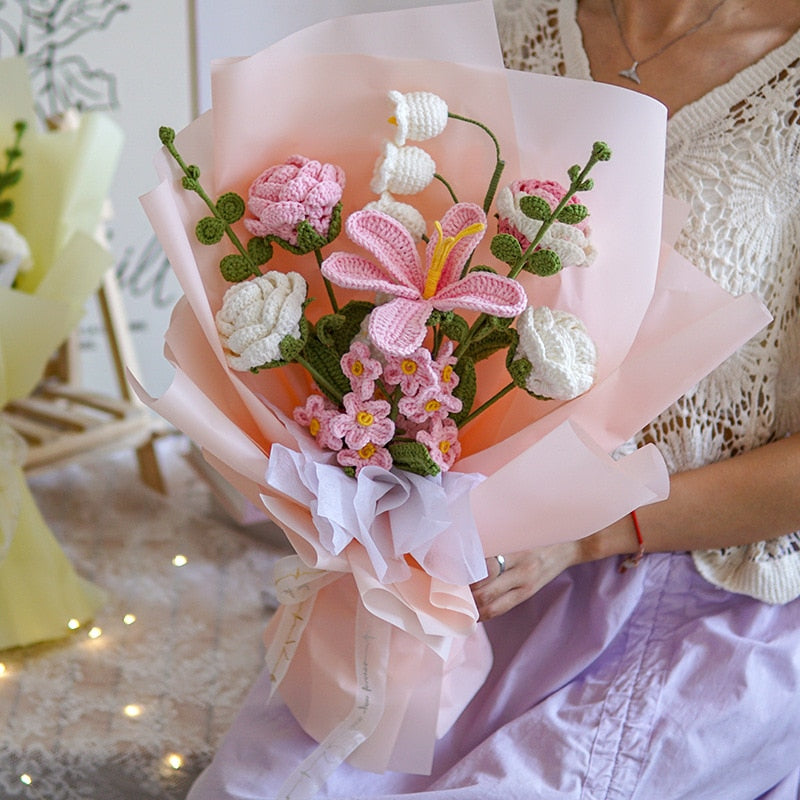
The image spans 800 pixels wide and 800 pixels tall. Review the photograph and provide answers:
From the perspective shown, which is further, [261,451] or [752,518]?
[752,518]

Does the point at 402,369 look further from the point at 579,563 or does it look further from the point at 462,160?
the point at 579,563

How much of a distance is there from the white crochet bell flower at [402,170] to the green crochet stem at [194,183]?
0.10 meters

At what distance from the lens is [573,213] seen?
1.98 feet

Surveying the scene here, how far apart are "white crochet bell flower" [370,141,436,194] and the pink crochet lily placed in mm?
31

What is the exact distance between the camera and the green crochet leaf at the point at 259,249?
2.18 ft

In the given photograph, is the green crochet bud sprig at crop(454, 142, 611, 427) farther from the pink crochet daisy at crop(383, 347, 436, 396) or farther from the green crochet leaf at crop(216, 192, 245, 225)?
the green crochet leaf at crop(216, 192, 245, 225)

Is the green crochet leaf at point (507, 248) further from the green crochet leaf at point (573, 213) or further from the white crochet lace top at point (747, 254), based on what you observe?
the white crochet lace top at point (747, 254)

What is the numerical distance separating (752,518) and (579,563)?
0.17 metres

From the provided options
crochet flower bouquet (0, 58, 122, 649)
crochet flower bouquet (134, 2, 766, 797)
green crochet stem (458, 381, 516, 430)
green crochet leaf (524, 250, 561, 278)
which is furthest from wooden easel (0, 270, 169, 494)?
green crochet leaf (524, 250, 561, 278)

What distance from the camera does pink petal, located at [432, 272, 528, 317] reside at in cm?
60

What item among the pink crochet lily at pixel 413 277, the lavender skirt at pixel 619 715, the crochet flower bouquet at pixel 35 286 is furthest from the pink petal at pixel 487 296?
the crochet flower bouquet at pixel 35 286

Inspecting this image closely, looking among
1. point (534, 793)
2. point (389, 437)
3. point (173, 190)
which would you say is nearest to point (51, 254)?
point (173, 190)

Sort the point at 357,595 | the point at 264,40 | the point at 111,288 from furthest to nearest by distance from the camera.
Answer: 1. the point at 111,288
2. the point at 264,40
3. the point at 357,595

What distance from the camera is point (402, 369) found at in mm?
630
